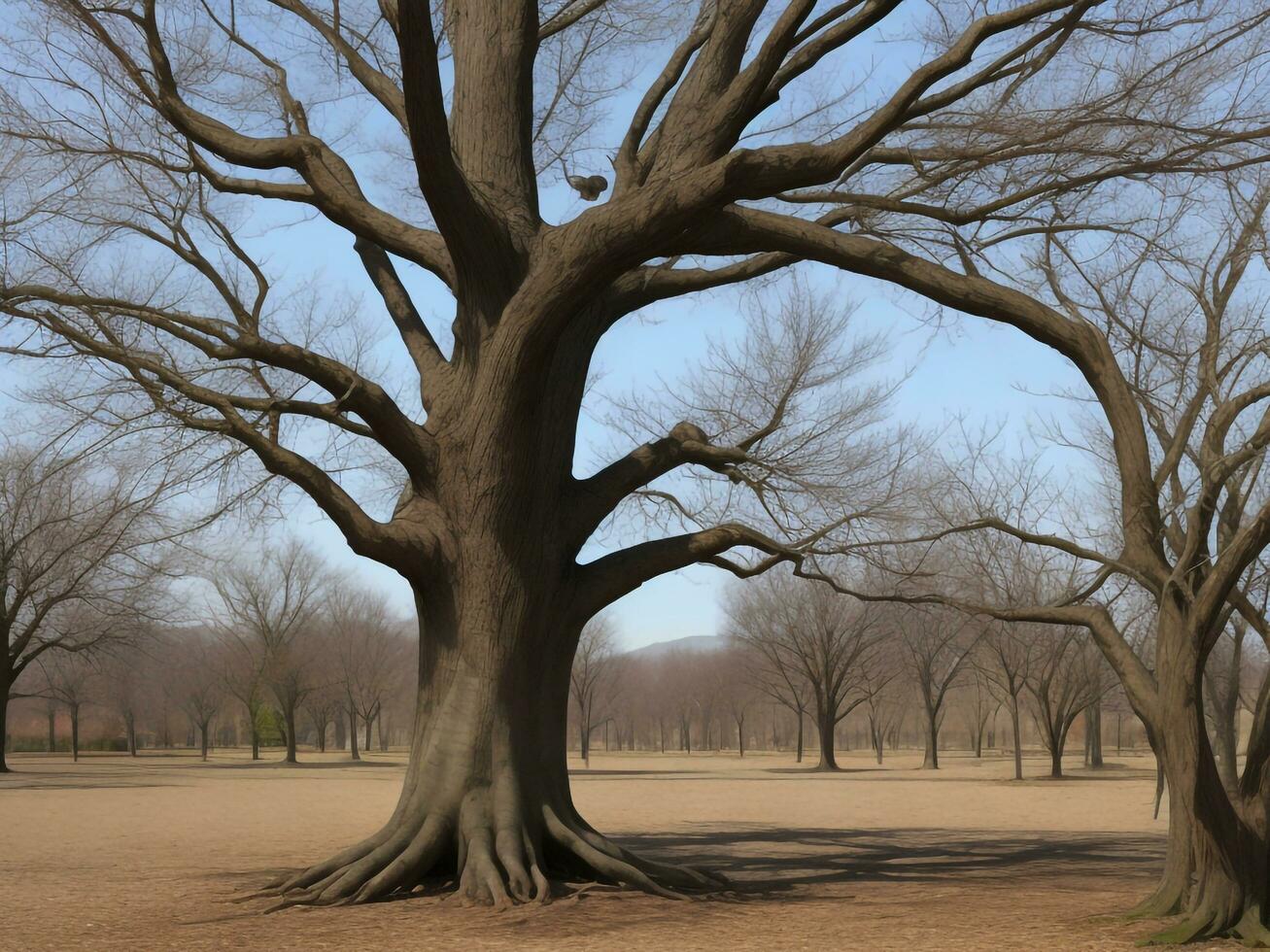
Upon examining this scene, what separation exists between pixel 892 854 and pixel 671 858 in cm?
259

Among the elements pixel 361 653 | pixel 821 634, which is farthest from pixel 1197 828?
pixel 361 653

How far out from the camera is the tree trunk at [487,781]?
9102mm

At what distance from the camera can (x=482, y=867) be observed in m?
8.84

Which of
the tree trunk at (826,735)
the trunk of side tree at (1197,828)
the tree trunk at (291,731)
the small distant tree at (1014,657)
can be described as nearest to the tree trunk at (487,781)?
the trunk of side tree at (1197,828)

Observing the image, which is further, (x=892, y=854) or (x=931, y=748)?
(x=931, y=748)

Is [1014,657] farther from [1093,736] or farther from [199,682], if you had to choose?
[199,682]

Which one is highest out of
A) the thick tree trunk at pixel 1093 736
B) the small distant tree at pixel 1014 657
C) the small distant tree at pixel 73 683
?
the small distant tree at pixel 1014 657

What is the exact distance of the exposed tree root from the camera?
29.0 ft

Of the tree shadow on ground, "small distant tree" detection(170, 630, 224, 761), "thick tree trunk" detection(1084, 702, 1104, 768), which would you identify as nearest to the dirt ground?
the tree shadow on ground

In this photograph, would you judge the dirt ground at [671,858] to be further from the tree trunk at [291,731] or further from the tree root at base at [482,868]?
the tree trunk at [291,731]

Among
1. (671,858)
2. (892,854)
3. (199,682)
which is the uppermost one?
(671,858)

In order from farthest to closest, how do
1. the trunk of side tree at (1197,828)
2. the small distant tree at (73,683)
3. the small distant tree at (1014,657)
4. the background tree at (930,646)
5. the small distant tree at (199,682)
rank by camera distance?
the small distant tree at (199,682)
the small distant tree at (73,683)
the background tree at (930,646)
the small distant tree at (1014,657)
the trunk of side tree at (1197,828)

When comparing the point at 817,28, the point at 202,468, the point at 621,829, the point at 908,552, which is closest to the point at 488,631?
the point at 202,468

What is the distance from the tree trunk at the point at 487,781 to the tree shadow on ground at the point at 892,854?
1654 mm
